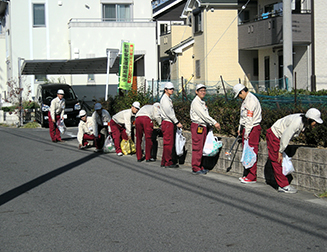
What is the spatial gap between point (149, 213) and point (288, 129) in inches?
101

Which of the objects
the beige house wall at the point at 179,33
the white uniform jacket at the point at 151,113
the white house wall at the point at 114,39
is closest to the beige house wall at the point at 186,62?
the beige house wall at the point at 179,33

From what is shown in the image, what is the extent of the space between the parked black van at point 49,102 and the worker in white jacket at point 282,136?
604 inches

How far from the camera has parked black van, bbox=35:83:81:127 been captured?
21.5m

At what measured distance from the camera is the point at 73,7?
29.6 m

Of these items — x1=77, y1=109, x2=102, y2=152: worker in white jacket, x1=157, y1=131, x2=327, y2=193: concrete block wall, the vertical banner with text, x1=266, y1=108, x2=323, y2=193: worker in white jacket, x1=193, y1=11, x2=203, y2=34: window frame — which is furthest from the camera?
x1=193, y1=11, x2=203, y2=34: window frame

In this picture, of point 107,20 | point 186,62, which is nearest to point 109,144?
point 186,62

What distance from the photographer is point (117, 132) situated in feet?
39.0

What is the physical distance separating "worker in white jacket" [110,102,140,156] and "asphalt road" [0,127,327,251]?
5.73ft

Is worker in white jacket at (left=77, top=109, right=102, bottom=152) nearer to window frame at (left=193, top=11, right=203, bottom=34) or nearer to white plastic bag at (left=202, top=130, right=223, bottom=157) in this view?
white plastic bag at (left=202, top=130, right=223, bottom=157)

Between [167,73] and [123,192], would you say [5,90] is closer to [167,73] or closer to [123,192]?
[167,73]

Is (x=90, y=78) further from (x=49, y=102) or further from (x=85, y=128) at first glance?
(x=85, y=128)

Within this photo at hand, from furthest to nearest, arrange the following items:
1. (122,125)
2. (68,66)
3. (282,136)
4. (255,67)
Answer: (255,67), (68,66), (122,125), (282,136)

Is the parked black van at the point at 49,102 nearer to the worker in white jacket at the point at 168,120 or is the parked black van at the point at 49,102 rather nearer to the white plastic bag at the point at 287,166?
the worker in white jacket at the point at 168,120

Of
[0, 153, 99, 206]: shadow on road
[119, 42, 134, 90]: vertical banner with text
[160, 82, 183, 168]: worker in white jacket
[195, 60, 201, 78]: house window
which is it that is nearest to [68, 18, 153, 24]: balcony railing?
[195, 60, 201, 78]: house window
